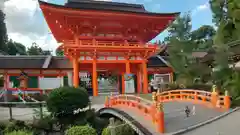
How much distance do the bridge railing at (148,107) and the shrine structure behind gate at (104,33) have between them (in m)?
5.90

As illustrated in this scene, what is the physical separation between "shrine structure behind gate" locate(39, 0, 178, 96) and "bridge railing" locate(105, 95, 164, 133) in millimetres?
5903

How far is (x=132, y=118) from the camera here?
9.38 metres

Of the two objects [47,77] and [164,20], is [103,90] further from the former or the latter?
[164,20]

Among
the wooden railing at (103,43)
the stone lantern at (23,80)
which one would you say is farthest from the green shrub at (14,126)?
the stone lantern at (23,80)

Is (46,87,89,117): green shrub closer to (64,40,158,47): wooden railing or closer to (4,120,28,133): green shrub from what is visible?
(4,120,28,133): green shrub

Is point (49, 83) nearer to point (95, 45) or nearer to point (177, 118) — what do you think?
point (95, 45)

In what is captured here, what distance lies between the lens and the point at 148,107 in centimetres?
903

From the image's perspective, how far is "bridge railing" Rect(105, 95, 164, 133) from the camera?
26.2 ft

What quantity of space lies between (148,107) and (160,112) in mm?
965

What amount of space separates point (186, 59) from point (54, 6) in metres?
10.6

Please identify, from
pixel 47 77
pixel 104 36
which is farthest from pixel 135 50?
pixel 47 77

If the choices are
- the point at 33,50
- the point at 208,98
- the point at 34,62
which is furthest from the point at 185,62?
the point at 33,50

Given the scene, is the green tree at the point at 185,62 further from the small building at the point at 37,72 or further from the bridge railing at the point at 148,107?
the small building at the point at 37,72

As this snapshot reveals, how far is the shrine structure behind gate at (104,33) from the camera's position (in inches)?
711
